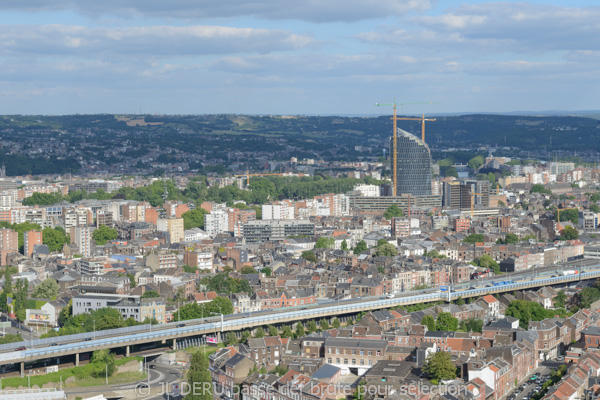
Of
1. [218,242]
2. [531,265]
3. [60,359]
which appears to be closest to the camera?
[60,359]

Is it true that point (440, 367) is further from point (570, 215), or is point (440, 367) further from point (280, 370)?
point (570, 215)

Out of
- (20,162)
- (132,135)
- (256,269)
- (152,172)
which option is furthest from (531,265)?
(132,135)

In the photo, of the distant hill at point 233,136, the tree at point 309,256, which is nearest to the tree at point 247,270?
the tree at point 309,256

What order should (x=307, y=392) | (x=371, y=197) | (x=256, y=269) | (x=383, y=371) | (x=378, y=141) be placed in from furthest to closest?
1. (x=378, y=141)
2. (x=371, y=197)
3. (x=256, y=269)
4. (x=383, y=371)
5. (x=307, y=392)

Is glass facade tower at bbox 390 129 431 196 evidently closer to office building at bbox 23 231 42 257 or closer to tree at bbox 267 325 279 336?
office building at bbox 23 231 42 257

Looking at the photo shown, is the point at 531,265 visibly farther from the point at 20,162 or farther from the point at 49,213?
the point at 20,162

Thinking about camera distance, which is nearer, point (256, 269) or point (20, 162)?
point (256, 269)
